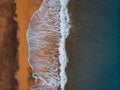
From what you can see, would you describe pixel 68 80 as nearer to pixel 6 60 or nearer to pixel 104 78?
pixel 104 78

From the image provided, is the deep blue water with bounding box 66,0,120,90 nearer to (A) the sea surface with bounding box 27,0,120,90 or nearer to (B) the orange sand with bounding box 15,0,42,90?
(A) the sea surface with bounding box 27,0,120,90

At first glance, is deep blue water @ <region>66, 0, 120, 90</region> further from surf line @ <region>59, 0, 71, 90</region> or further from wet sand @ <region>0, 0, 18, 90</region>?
wet sand @ <region>0, 0, 18, 90</region>

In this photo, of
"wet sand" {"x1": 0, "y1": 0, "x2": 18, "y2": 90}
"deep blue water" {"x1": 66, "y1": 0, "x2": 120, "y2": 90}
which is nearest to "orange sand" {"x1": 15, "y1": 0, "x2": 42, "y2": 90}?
"wet sand" {"x1": 0, "y1": 0, "x2": 18, "y2": 90}

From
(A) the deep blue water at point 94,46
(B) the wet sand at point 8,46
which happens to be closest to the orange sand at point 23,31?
(B) the wet sand at point 8,46

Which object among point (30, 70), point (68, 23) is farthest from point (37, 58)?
point (68, 23)

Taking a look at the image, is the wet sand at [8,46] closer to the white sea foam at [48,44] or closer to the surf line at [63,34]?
the white sea foam at [48,44]

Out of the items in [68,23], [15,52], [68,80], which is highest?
[68,23]
